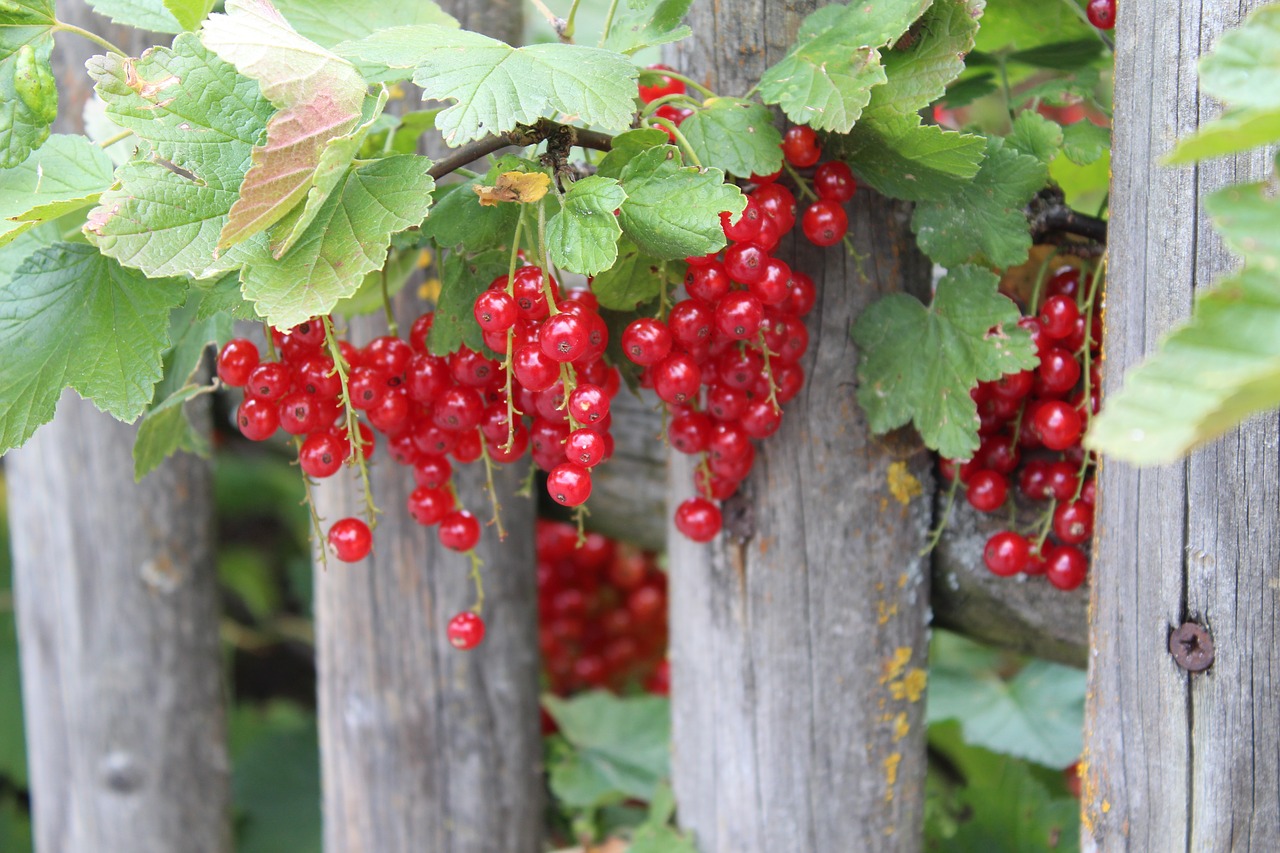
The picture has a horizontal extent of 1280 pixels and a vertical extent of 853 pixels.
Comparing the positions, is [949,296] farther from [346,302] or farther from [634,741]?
[634,741]

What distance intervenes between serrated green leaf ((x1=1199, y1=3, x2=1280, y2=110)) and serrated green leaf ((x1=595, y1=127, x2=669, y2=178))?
0.39 metres

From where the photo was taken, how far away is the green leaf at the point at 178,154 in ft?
2.50

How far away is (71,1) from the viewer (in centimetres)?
162

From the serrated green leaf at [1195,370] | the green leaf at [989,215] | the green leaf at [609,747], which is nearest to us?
the serrated green leaf at [1195,370]

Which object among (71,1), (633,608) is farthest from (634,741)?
(71,1)

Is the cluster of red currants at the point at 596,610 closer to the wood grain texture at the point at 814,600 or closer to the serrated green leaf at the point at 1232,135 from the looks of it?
the wood grain texture at the point at 814,600

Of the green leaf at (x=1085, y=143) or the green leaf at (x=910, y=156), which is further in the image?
the green leaf at (x=1085, y=143)

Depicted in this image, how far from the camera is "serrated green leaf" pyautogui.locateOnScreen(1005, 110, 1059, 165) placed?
92 cm

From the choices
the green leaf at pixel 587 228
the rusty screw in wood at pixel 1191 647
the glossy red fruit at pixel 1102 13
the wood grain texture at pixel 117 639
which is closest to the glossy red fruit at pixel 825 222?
the green leaf at pixel 587 228

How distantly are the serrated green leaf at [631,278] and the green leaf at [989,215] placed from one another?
0.80 ft

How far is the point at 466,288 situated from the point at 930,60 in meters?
0.43

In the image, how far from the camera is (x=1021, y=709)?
152 centimetres

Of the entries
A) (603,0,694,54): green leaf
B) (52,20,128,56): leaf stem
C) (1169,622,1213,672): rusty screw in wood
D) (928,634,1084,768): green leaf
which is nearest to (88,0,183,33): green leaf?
(52,20,128,56): leaf stem

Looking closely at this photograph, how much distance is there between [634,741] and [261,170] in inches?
46.7
